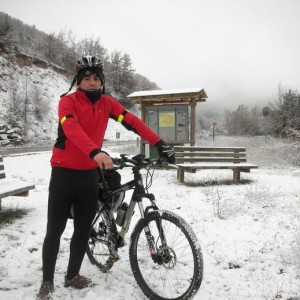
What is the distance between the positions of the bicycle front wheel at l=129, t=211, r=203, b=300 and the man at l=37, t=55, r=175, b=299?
1.68ft

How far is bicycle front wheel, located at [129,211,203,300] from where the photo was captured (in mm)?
2455

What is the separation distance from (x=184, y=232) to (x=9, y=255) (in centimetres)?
238

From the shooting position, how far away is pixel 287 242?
157 inches

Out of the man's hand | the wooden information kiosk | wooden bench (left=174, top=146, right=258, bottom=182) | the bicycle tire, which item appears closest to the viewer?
the man's hand

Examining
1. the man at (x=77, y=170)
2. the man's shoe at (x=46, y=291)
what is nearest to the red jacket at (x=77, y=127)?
the man at (x=77, y=170)

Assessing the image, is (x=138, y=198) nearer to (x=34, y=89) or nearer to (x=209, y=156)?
(x=209, y=156)

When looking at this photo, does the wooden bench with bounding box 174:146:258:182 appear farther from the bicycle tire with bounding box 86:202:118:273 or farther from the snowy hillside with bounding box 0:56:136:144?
the snowy hillside with bounding box 0:56:136:144

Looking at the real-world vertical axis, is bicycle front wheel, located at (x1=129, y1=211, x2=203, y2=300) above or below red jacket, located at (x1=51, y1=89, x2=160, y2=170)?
below

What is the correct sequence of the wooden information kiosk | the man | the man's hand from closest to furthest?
the man's hand → the man → the wooden information kiosk

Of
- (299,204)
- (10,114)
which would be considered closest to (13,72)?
(10,114)

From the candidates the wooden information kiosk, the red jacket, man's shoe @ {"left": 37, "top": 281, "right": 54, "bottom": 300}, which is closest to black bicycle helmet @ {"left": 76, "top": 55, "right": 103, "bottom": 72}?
the red jacket

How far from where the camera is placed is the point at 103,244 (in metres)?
3.20

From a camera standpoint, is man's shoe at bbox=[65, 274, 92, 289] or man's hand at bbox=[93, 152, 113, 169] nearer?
man's hand at bbox=[93, 152, 113, 169]

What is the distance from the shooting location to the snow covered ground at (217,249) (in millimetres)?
2866
